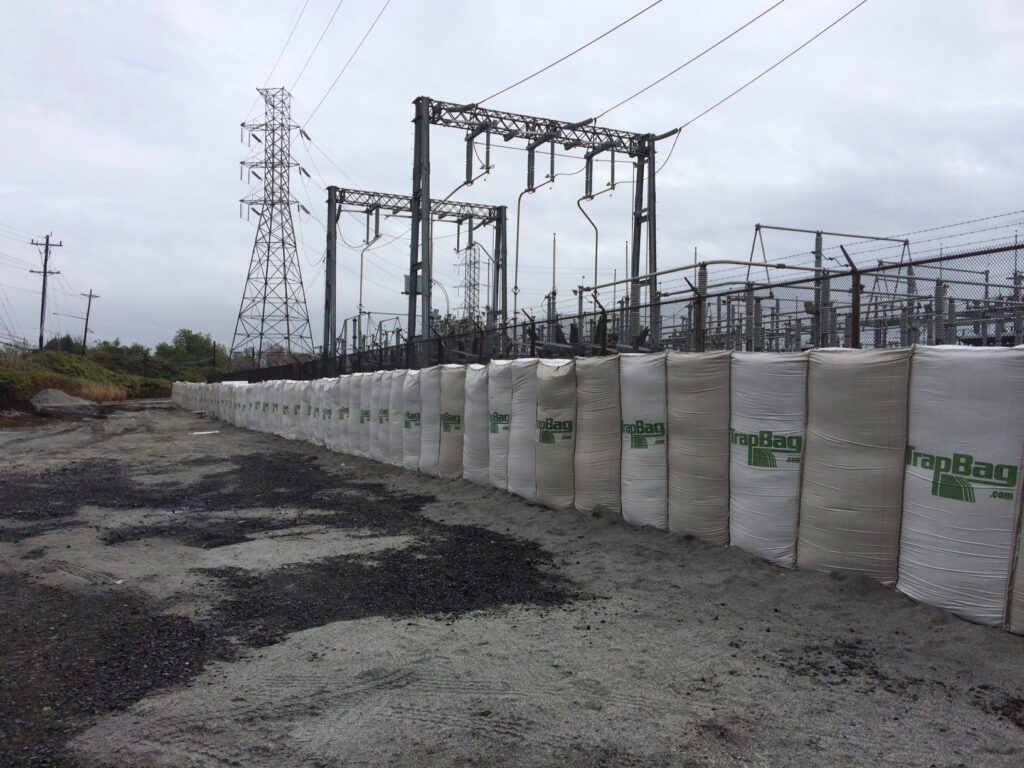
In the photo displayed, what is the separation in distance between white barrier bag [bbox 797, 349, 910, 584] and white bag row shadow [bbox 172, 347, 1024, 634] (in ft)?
0.04

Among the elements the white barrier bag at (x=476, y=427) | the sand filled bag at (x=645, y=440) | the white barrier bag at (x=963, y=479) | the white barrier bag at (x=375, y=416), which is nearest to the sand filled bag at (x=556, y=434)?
the sand filled bag at (x=645, y=440)

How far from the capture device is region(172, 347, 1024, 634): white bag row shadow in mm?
4988

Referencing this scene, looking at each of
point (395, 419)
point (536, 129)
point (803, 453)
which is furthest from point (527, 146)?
point (803, 453)

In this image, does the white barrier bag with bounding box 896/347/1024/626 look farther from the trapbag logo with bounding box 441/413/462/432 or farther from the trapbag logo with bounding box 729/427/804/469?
the trapbag logo with bounding box 441/413/462/432

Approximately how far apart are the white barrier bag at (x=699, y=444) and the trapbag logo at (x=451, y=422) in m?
5.41

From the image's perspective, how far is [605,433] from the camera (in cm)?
895

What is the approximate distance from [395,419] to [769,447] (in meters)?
9.54

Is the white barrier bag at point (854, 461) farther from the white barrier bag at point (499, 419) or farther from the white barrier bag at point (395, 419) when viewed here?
the white barrier bag at point (395, 419)

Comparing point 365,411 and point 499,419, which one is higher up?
point 499,419

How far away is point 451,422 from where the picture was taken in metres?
12.9

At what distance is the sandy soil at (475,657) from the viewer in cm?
365

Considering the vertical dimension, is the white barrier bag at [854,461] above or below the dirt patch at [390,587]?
above

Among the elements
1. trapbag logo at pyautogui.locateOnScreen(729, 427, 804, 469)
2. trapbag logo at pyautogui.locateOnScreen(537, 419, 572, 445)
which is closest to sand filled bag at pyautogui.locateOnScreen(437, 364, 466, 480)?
trapbag logo at pyautogui.locateOnScreen(537, 419, 572, 445)

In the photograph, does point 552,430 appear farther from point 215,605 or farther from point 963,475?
point 963,475
